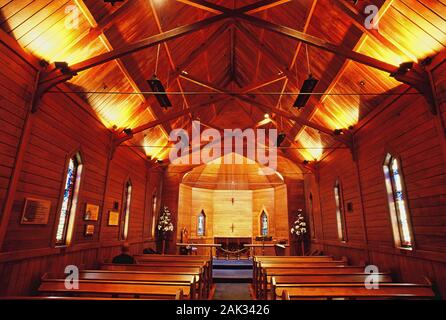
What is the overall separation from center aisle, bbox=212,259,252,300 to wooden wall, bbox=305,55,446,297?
3.36 meters

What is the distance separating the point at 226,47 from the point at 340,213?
7.02m

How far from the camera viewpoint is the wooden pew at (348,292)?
3.70 metres

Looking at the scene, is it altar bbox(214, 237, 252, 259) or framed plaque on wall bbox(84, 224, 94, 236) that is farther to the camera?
altar bbox(214, 237, 252, 259)

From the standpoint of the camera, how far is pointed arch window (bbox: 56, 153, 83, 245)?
19.1ft

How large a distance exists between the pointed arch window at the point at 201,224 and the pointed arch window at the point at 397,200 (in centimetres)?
1060

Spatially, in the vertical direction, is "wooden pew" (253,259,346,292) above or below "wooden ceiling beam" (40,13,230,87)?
below

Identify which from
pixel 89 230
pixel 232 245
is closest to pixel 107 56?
pixel 89 230

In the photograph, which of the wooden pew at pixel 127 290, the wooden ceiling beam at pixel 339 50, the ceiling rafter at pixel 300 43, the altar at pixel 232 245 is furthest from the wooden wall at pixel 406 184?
the altar at pixel 232 245

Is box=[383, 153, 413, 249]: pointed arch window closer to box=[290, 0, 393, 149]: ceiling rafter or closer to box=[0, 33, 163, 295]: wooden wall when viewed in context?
box=[290, 0, 393, 149]: ceiling rafter

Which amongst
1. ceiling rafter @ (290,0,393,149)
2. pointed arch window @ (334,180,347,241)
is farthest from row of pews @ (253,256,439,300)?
ceiling rafter @ (290,0,393,149)

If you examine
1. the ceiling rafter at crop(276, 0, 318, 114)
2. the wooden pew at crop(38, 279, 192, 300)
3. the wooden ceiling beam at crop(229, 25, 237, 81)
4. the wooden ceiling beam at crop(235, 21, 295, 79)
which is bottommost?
the wooden pew at crop(38, 279, 192, 300)

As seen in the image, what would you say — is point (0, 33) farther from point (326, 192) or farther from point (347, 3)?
point (326, 192)

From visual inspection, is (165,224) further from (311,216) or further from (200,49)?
(200,49)
